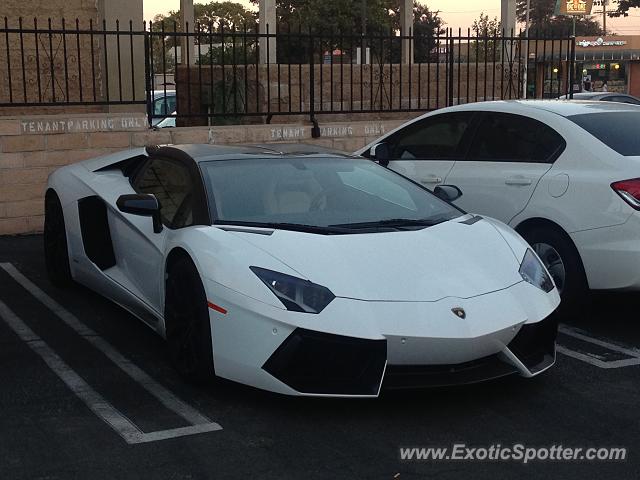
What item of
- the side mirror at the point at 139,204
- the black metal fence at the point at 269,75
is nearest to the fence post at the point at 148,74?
the black metal fence at the point at 269,75

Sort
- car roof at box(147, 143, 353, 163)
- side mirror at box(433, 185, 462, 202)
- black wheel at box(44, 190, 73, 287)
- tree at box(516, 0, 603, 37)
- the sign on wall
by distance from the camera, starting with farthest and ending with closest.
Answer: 1. tree at box(516, 0, 603, 37)
2. the sign on wall
3. black wheel at box(44, 190, 73, 287)
4. side mirror at box(433, 185, 462, 202)
5. car roof at box(147, 143, 353, 163)

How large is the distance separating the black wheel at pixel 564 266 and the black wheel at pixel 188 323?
2.77 m

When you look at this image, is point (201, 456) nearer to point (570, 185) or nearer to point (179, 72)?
point (570, 185)

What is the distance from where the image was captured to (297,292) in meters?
4.50

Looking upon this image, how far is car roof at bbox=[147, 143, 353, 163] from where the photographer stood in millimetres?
5848

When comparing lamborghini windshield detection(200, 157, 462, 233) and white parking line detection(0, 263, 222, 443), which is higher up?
lamborghini windshield detection(200, 157, 462, 233)

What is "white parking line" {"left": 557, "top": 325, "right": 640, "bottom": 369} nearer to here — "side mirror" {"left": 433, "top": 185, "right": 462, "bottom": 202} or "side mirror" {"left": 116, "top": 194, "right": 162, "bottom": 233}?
"side mirror" {"left": 433, "top": 185, "right": 462, "bottom": 202}

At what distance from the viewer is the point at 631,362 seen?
563 cm

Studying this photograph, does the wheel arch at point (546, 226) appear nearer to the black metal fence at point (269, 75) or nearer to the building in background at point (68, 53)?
the black metal fence at point (269, 75)

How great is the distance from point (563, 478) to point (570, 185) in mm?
2987

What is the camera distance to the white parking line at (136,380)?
14.3 ft

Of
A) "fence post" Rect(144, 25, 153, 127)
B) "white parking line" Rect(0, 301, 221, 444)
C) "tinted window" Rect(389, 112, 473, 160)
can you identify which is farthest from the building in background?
"white parking line" Rect(0, 301, 221, 444)

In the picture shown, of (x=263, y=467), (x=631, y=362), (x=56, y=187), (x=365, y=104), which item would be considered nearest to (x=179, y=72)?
(x=365, y=104)

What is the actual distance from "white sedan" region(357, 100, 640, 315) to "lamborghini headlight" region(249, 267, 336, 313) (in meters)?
2.52
